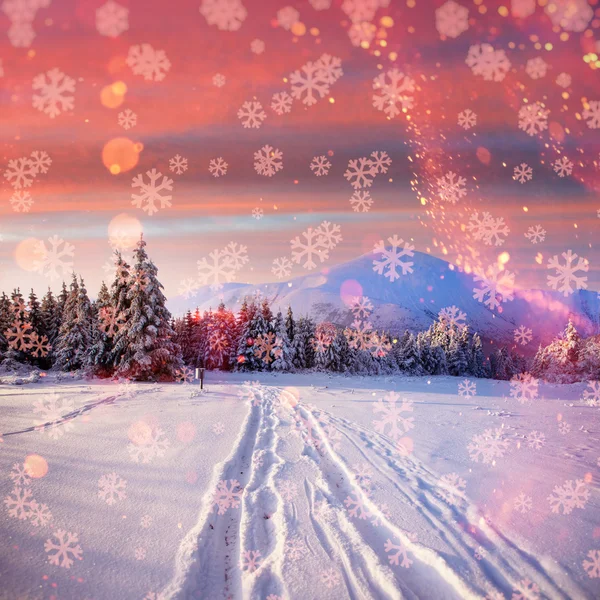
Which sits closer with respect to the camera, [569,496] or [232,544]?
[232,544]

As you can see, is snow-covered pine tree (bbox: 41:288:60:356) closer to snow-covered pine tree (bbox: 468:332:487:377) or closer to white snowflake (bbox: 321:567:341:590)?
white snowflake (bbox: 321:567:341:590)

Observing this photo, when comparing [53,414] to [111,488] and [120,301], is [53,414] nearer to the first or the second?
[111,488]

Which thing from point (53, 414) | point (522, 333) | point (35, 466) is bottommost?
point (53, 414)

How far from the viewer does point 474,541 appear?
4.12 m

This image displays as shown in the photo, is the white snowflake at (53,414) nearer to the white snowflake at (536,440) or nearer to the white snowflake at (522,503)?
the white snowflake at (522,503)

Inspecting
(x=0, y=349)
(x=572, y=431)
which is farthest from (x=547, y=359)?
(x=0, y=349)

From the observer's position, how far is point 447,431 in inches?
390

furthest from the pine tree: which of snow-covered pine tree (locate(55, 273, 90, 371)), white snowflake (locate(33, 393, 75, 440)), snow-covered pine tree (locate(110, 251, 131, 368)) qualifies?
white snowflake (locate(33, 393, 75, 440))

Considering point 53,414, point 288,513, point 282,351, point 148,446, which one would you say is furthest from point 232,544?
point 282,351

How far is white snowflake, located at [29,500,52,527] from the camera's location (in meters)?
4.08

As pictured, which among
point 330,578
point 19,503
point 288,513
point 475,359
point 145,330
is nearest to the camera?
point 330,578

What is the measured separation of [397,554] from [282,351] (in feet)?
129

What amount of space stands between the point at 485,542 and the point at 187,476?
4.45 metres

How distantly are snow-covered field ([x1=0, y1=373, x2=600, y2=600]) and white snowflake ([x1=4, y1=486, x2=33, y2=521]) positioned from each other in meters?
0.02
